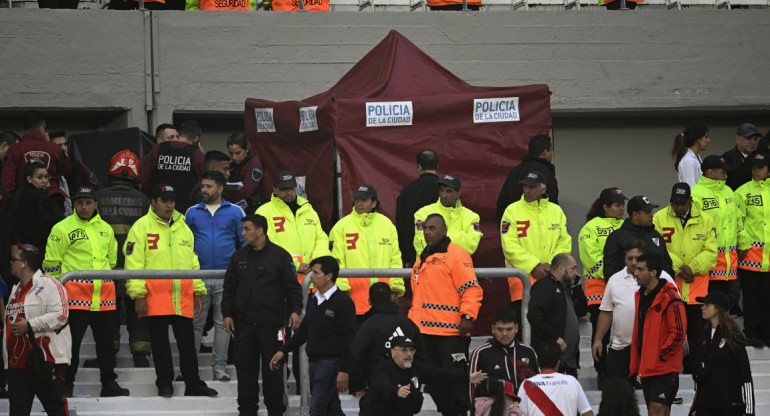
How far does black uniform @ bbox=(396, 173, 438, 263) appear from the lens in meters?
12.7

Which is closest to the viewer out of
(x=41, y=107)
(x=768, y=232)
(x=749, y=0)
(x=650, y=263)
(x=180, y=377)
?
(x=650, y=263)

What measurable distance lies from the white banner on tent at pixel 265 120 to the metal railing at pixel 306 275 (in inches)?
132

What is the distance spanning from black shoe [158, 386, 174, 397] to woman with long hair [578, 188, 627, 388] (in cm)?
405

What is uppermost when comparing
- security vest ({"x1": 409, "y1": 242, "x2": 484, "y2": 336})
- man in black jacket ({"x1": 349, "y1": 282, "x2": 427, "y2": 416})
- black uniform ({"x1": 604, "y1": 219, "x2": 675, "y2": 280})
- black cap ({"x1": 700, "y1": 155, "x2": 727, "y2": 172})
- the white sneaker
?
black cap ({"x1": 700, "y1": 155, "x2": 727, "y2": 172})

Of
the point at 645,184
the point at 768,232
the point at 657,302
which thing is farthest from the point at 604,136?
the point at 657,302

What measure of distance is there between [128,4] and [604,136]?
6.86 meters

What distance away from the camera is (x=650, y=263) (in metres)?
10.9

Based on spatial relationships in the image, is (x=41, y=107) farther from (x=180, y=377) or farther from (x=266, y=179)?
(x=180, y=377)

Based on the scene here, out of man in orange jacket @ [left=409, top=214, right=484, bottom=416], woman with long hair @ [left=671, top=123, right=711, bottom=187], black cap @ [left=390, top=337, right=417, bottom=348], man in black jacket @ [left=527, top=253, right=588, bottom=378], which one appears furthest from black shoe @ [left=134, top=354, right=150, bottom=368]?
woman with long hair @ [left=671, top=123, right=711, bottom=187]

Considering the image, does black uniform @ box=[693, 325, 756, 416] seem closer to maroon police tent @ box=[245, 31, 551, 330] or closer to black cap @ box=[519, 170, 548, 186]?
black cap @ box=[519, 170, 548, 186]

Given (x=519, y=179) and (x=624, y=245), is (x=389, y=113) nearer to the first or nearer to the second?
(x=519, y=179)

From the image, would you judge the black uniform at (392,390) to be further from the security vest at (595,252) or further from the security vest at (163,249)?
the security vest at (595,252)

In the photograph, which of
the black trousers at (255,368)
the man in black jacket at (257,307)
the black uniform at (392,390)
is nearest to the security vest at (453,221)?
the man in black jacket at (257,307)

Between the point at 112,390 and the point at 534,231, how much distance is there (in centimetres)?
414
